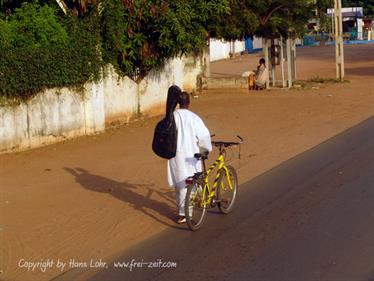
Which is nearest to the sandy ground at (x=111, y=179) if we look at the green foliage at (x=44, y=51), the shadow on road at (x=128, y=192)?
the shadow on road at (x=128, y=192)

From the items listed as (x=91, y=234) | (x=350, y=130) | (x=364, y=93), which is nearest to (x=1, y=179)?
(x=91, y=234)

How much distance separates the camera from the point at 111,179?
11.6 meters

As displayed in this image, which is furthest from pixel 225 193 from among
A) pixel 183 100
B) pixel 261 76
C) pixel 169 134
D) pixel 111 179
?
pixel 261 76

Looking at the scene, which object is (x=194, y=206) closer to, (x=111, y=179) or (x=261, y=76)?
(x=111, y=179)

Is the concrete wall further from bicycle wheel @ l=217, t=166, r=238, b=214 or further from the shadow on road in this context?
bicycle wheel @ l=217, t=166, r=238, b=214

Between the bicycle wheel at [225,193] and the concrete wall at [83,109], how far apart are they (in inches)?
241

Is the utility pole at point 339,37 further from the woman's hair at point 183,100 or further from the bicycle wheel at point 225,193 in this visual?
the woman's hair at point 183,100

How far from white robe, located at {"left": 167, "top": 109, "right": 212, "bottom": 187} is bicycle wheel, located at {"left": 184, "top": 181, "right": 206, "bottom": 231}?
0.21 m

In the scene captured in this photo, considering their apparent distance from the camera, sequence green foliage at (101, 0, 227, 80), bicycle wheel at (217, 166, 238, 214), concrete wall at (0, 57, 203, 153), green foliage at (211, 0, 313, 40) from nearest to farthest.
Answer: bicycle wheel at (217, 166, 238, 214) < concrete wall at (0, 57, 203, 153) < green foliage at (101, 0, 227, 80) < green foliage at (211, 0, 313, 40)

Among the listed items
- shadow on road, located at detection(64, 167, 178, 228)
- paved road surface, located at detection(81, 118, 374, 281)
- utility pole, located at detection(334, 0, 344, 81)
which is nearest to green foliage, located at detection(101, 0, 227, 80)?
shadow on road, located at detection(64, 167, 178, 228)

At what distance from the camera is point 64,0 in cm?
1691

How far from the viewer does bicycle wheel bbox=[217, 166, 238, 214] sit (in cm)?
885

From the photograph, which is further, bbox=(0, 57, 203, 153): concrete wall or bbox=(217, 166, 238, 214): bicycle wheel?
bbox=(0, 57, 203, 153): concrete wall

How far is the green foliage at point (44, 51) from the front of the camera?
45.7ft
